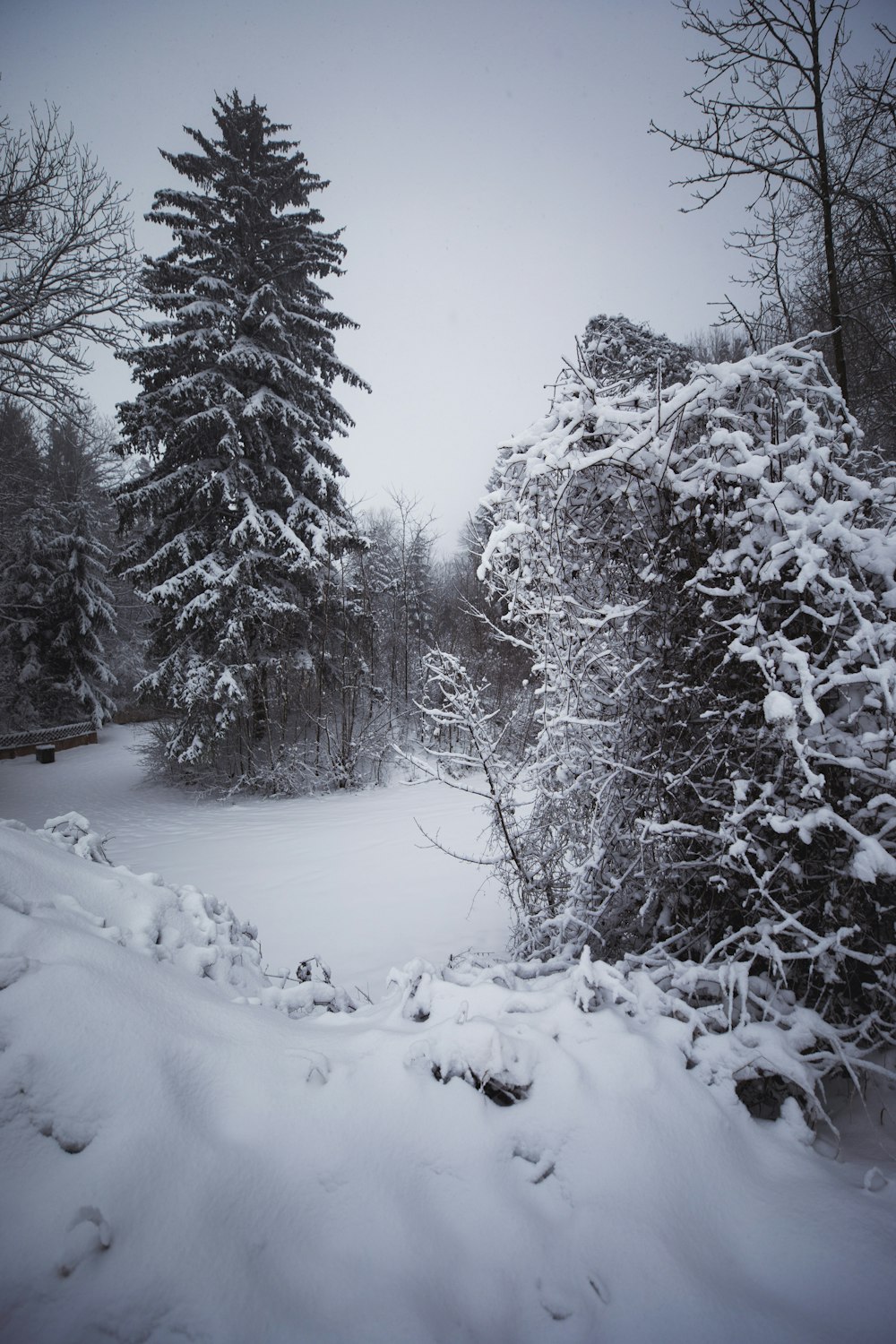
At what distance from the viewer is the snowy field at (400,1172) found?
3.42 feet

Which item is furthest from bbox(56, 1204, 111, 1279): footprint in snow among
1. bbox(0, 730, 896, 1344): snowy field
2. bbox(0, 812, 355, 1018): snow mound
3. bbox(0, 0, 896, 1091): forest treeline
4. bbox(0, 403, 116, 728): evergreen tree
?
bbox(0, 403, 116, 728): evergreen tree

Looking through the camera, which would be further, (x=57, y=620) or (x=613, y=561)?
(x=57, y=620)

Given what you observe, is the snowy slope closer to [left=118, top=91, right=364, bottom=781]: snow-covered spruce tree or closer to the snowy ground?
the snowy ground

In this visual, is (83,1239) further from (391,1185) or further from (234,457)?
(234,457)

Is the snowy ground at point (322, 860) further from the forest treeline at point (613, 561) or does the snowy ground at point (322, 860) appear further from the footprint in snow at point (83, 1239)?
the footprint in snow at point (83, 1239)

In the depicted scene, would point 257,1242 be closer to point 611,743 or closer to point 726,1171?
point 726,1171

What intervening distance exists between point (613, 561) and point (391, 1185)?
2.32 metres

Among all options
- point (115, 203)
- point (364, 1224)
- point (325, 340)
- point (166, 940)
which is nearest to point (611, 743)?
point (364, 1224)

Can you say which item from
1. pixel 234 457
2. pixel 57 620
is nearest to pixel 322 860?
pixel 234 457

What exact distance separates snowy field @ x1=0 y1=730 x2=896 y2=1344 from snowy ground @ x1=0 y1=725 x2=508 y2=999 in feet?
6.05

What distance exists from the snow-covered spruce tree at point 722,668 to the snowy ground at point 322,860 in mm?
1823

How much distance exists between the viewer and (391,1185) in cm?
130

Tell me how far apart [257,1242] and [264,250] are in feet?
48.2

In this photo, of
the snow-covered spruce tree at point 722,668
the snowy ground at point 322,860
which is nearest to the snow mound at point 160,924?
the snowy ground at point 322,860
